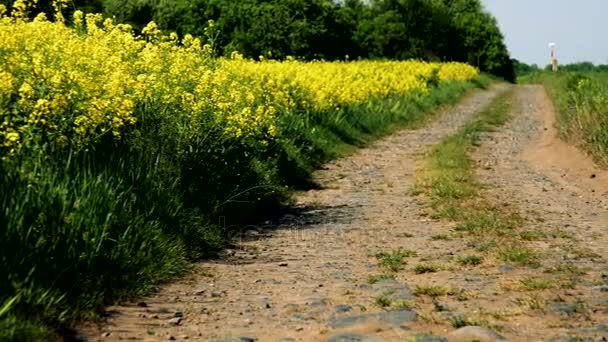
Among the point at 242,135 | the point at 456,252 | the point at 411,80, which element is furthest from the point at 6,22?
the point at 411,80

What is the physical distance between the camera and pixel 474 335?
474cm

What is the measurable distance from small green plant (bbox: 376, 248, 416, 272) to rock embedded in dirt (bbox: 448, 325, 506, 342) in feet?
6.85

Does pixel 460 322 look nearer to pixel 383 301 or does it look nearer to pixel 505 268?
pixel 383 301

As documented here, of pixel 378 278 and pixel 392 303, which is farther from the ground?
pixel 392 303

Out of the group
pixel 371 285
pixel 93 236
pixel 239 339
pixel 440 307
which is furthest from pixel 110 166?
pixel 440 307

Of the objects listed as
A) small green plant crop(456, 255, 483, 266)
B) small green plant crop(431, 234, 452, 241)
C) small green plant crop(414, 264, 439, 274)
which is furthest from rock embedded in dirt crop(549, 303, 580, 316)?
small green plant crop(431, 234, 452, 241)

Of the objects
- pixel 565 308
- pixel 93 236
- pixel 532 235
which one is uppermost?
pixel 93 236

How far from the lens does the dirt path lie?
5035 millimetres

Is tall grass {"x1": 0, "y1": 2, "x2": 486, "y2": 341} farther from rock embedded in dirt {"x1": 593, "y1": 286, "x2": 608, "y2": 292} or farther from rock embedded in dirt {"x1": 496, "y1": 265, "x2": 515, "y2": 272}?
rock embedded in dirt {"x1": 593, "y1": 286, "x2": 608, "y2": 292}

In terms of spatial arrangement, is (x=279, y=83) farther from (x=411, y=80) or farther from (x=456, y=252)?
Answer: (x=411, y=80)

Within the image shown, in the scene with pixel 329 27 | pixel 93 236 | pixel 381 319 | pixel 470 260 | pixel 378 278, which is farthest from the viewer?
pixel 329 27

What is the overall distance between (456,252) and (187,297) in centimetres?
273

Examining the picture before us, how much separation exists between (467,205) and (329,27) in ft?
114

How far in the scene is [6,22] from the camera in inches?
307
